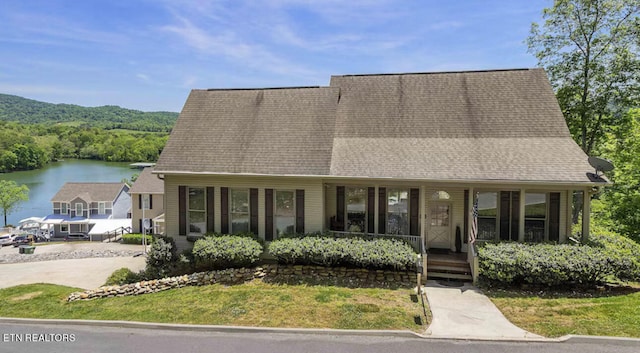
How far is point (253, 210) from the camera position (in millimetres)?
13008

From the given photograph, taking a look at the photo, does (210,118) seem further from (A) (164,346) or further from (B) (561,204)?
(B) (561,204)

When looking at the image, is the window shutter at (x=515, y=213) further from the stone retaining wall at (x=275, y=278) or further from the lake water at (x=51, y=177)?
the lake water at (x=51, y=177)

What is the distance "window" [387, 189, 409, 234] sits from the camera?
1260 centimetres

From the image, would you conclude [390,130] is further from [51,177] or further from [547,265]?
[51,177]

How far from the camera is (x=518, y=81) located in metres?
13.8

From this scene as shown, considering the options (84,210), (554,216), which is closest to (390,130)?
(554,216)

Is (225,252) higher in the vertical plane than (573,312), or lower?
Answer: higher

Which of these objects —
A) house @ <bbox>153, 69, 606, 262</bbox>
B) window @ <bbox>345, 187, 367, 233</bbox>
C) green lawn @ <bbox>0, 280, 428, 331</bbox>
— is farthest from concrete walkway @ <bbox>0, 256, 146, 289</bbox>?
window @ <bbox>345, 187, 367, 233</bbox>

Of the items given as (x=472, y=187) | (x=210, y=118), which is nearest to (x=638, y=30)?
(x=472, y=187)

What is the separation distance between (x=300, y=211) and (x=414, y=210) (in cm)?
394

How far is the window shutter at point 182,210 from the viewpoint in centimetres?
1331

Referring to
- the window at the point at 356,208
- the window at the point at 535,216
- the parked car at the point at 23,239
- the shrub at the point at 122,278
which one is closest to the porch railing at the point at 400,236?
the window at the point at 356,208

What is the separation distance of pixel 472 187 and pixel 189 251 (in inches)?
387

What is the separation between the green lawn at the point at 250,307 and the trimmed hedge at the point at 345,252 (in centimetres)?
86
